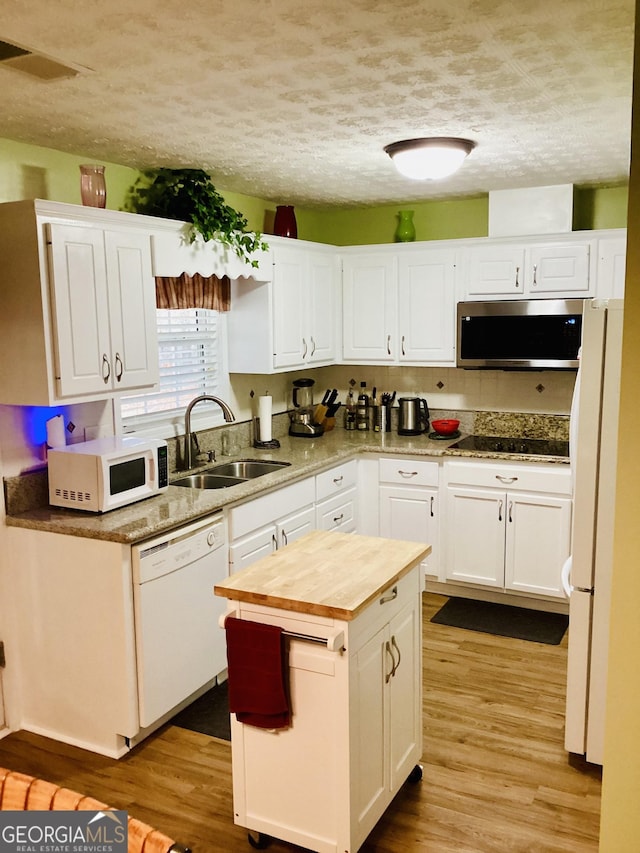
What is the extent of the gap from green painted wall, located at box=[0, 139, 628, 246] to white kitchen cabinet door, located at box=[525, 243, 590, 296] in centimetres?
34

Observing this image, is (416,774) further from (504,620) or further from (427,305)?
(427,305)

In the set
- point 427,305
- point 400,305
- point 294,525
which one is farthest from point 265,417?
point 427,305

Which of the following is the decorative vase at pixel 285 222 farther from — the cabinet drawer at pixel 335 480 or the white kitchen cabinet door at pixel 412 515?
the white kitchen cabinet door at pixel 412 515

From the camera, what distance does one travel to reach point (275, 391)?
17.1 ft

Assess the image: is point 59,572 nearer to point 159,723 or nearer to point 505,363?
point 159,723

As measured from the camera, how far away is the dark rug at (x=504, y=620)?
13.7ft

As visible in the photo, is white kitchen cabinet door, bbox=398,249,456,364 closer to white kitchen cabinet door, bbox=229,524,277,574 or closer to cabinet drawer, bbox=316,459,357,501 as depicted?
cabinet drawer, bbox=316,459,357,501

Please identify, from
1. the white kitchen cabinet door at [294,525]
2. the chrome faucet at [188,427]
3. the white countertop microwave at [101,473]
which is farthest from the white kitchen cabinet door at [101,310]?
the white kitchen cabinet door at [294,525]

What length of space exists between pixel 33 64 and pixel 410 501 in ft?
10.9

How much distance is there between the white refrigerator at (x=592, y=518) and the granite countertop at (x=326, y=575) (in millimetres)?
638

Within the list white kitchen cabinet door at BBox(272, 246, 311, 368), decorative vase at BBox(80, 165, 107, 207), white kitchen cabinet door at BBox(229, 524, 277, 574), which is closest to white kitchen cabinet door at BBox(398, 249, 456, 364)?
white kitchen cabinet door at BBox(272, 246, 311, 368)

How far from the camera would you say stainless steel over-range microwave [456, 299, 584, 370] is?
4.38 meters

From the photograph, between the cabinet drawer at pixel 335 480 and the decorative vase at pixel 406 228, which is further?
the decorative vase at pixel 406 228

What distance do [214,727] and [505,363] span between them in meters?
2.73
